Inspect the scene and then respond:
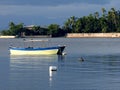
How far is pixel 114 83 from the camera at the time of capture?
41531mm

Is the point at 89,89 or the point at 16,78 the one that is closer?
the point at 89,89

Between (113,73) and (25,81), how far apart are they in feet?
30.2

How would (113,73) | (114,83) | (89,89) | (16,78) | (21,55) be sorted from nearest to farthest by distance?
(89,89) < (114,83) < (16,78) < (113,73) < (21,55)

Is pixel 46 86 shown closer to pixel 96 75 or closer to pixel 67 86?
pixel 67 86

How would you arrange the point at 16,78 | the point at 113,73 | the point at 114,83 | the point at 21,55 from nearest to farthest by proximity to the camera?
the point at 114,83
the point at 16,78
the point at 113,73
the point at 21,55

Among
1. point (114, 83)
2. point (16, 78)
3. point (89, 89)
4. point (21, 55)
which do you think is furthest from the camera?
point (21, 55)

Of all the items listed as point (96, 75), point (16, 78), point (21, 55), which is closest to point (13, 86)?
point (16, 78)

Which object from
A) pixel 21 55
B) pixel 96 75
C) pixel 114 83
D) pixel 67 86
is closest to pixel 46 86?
pixel 67 86

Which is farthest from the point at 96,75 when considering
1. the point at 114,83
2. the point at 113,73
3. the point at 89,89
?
the point at 89,89

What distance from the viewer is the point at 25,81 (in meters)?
43.5

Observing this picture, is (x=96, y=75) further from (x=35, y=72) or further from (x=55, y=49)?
(x=55, y=49)

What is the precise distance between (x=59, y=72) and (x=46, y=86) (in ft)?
34.3

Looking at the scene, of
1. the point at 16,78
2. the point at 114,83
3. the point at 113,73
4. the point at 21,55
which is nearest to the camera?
the point at 114,83

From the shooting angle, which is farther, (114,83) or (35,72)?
(35,72)
